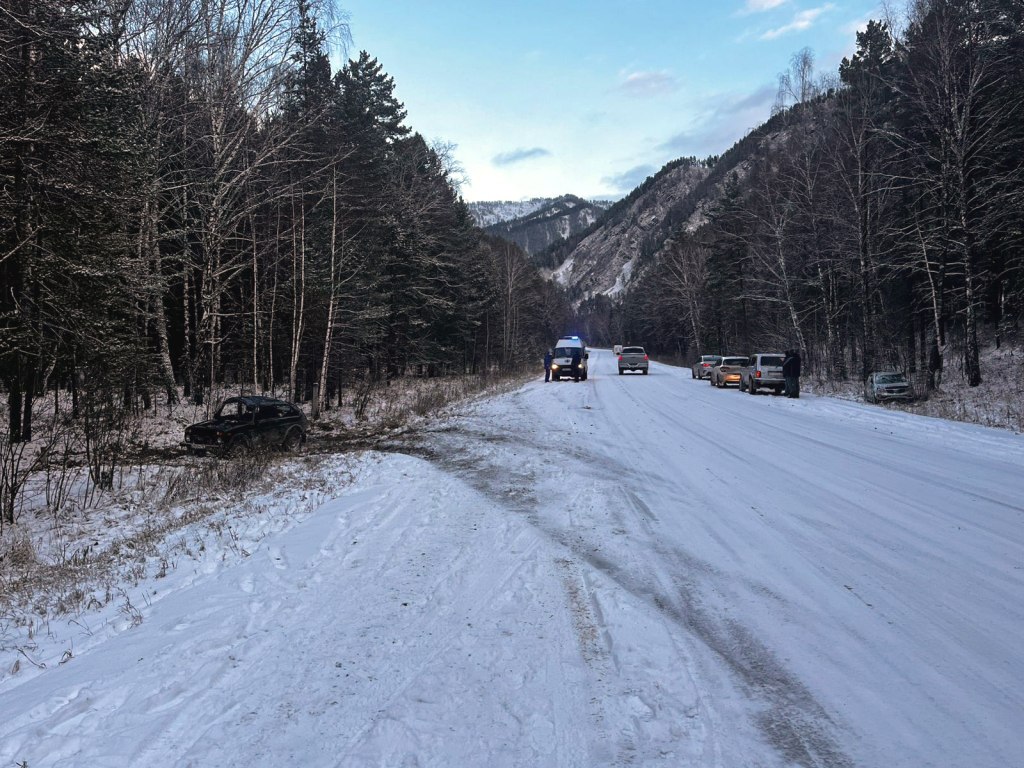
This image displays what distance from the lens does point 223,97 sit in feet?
58.0

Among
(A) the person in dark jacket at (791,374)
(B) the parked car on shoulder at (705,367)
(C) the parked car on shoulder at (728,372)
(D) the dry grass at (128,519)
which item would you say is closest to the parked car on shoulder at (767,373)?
(A) the person in dark jacket at (791,374)

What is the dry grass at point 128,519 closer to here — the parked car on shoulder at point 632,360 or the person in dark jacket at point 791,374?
the person in dark jacket at point 791,374

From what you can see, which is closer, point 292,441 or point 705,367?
point 292,441

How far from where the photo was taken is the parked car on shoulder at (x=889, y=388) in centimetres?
1992

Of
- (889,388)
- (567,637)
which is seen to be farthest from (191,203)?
(889,388)

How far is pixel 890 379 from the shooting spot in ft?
66.6

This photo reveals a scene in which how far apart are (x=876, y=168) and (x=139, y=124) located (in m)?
28.9

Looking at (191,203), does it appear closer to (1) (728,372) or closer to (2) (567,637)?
(2) (567,637)

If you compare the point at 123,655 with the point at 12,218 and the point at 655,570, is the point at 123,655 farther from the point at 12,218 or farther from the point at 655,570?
the point at 12,218

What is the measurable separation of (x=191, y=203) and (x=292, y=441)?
8542mm

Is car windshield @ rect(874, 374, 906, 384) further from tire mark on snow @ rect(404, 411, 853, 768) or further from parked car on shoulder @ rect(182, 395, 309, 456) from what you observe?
parked car on shoulder @ rect(182, 395, 309, 456)

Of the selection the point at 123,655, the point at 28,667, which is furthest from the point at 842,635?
the point at 28,667

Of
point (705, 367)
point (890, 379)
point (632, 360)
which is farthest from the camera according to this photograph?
point (632, 360)

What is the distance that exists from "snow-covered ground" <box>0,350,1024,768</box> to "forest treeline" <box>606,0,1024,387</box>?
61.8ft
